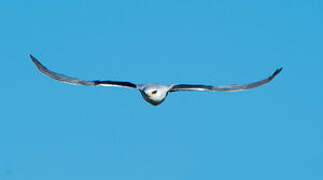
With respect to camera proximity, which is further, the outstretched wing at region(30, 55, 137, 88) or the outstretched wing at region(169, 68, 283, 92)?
the outstretched wing at region(30, 55, 137, 88)

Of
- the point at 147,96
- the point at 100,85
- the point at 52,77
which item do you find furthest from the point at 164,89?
the point at 52,77

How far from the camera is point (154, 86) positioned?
121 feet

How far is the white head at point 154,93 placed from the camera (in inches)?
1421

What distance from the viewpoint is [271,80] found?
38.8 metres

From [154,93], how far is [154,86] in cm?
75

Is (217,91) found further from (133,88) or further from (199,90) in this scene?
(133,88)

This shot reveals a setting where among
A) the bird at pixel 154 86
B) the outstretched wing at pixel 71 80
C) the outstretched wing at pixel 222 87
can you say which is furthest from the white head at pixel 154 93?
the outstretched wing at pixel 71 80

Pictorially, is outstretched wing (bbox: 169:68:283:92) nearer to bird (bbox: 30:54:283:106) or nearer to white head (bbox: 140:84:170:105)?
bird (bbox: 30:54:283:106)

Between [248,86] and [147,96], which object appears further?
[248,86]

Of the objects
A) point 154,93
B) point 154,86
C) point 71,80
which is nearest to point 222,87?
point 154,86

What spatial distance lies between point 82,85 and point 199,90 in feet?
22.2

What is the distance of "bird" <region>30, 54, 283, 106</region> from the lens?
36.4 metres

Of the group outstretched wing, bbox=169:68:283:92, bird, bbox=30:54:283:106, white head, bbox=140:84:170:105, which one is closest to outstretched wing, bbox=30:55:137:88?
bird, bbox=30:54:283:106

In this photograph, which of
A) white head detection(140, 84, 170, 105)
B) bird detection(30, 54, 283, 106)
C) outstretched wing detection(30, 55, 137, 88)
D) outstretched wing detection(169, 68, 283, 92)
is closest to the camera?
white head detection(140, 84, 170, 105)
